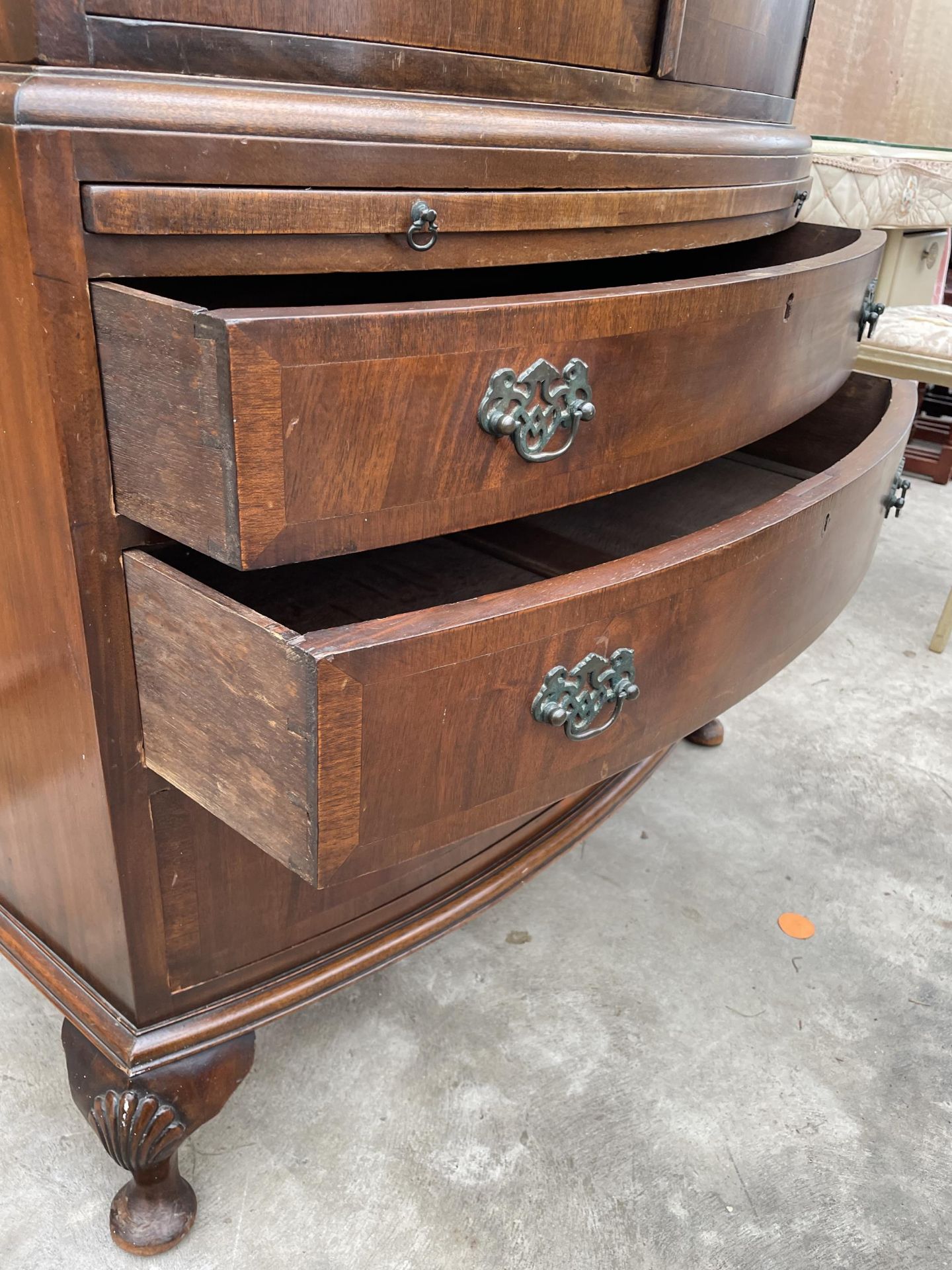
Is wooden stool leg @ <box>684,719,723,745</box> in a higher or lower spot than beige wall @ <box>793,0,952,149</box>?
lower

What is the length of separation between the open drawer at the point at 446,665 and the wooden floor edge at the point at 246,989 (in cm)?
21

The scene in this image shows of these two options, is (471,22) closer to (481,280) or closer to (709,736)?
(481,280)

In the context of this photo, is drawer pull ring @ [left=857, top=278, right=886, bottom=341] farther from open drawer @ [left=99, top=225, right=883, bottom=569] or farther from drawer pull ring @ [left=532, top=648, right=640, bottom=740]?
drawer pull ring @ [left=532, top=648, right=640, bottom=740]

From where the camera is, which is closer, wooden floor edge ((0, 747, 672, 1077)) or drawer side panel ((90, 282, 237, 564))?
drawer side panel ((90, 282, 237, 564))

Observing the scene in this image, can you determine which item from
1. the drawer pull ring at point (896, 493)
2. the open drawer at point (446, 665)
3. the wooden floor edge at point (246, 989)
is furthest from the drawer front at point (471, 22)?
the wooden floor edge at point (246, 989)

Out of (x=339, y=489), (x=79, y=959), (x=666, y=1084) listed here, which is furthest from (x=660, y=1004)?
(x=339, y=489)

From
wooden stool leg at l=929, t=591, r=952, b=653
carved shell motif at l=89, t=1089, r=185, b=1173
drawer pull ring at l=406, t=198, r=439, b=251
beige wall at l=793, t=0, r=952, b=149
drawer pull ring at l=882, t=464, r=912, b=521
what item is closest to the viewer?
drawer pull ring at l=406, t=198, r=439, b=251

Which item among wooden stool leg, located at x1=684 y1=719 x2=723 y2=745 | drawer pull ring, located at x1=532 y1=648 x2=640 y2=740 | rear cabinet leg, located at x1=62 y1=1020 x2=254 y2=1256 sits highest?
drawer pull ring, located at x1=532 y1=648 x2=640 y2=740

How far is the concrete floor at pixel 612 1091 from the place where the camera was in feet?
2.17

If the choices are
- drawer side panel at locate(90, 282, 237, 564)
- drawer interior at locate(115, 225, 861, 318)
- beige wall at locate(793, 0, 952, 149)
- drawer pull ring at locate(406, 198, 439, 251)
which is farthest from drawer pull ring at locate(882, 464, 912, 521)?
beige wall at locate(793, 0, 952, 149)

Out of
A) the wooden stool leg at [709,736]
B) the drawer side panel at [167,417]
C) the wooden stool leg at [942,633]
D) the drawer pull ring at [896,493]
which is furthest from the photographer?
the wooden stool leg at [942,633]

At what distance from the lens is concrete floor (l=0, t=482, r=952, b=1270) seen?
0.66m

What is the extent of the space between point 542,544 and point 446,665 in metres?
0.32

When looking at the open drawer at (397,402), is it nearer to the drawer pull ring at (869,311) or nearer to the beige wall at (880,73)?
the drawer pull ring at (869,311)
